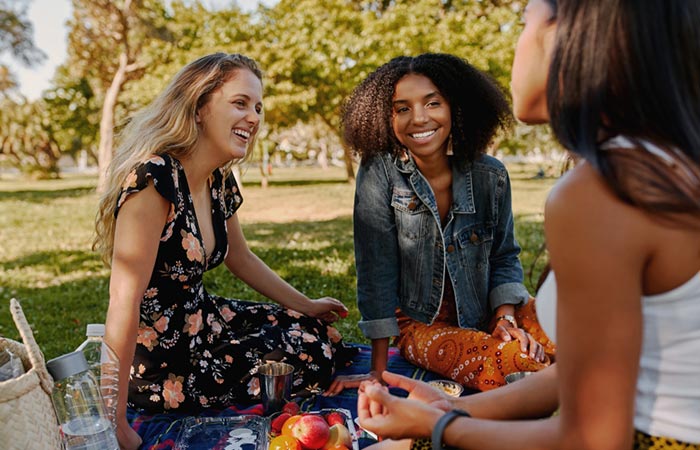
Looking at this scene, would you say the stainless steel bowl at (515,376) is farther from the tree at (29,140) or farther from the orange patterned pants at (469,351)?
the tree at (29,140)

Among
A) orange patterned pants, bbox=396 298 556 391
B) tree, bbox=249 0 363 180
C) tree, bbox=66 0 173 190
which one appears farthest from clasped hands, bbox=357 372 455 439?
tree, bbox=66 0 173 190

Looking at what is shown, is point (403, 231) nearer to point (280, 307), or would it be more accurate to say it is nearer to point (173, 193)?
point (280, 307)

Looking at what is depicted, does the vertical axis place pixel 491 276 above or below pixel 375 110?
below

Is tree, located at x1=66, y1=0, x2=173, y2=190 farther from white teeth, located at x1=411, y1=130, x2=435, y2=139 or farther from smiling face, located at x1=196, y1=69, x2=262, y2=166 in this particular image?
white teeth, located at x1=411, y1=130, x2=435, y2=139

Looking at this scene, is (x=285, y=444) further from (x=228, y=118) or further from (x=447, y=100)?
(x=447, y=100)

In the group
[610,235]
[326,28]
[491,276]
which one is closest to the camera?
[610,235]

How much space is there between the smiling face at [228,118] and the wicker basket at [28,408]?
1383 millimetres

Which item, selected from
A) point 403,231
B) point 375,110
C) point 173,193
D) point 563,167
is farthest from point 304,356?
point 563,167

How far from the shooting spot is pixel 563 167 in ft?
6.28

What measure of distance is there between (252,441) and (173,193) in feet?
4.14

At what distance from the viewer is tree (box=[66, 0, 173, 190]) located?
861 inches

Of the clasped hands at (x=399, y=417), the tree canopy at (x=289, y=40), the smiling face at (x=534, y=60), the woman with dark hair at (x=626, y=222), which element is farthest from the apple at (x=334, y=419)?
the tree canopy at (x=289, y=40)

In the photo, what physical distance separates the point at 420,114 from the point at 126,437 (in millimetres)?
2253

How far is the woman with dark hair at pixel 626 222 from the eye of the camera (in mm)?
1201
